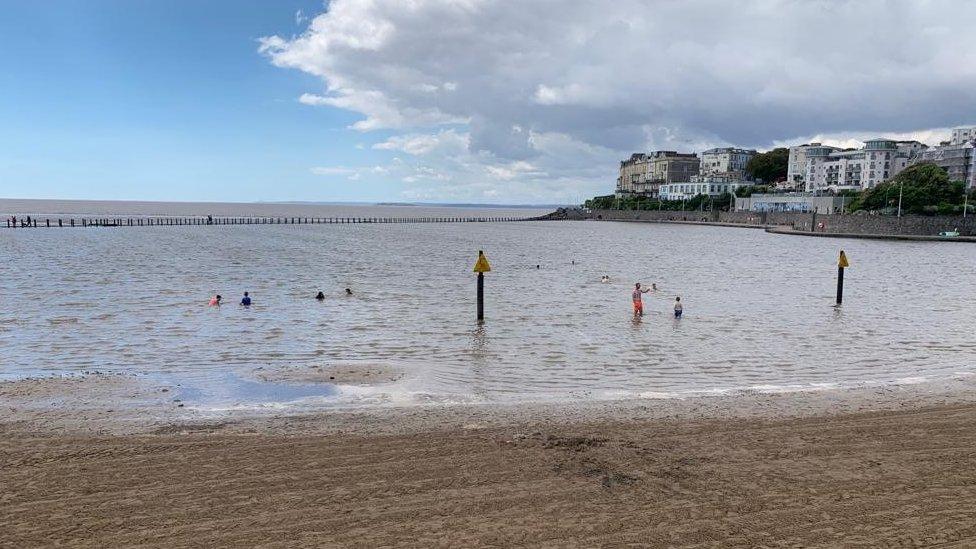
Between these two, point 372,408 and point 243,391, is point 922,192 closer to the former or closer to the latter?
point 372,408

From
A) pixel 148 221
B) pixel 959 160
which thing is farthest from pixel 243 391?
pixel 959 160

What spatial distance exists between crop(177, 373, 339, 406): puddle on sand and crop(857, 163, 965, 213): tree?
412ft

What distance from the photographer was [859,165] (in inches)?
7151

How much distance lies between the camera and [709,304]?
100 feet

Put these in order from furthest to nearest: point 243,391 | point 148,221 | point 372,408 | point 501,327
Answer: point 148,221, point 501,327, point 243,391, point 372,408

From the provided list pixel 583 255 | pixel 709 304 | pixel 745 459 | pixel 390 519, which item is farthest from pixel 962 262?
pixel 390 519

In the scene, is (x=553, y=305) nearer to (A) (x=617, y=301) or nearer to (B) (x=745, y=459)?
(A) (x=617, y=301)

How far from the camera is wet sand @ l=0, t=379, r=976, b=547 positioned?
7.26 m

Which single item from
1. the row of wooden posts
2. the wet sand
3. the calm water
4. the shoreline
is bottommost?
the calm water

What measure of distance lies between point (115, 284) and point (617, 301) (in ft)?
85.0

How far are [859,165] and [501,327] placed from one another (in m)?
189

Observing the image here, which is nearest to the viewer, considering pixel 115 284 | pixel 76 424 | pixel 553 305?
pixel 76 424

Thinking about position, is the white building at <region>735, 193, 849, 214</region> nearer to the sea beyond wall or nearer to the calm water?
the sea beyond wall

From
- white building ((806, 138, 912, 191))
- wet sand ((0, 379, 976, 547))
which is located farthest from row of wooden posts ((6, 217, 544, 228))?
wet sand ((0, 379, 976, 547))
